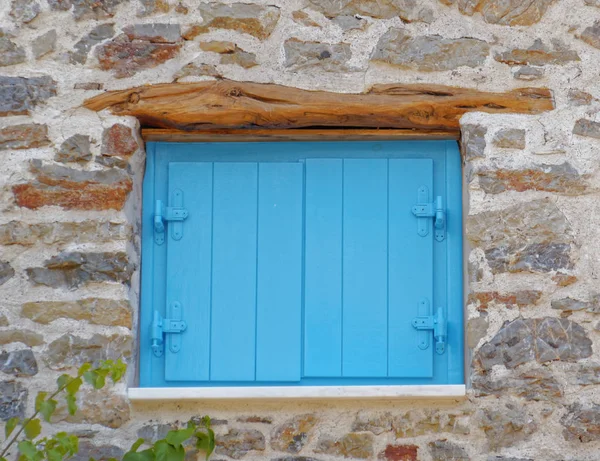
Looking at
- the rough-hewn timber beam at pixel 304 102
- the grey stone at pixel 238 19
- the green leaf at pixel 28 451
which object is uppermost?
the grey stone at pixel 238 19

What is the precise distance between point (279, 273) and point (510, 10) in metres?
1.28

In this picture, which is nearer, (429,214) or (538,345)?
(538,345)

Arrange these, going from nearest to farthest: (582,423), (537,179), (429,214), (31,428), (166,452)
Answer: (31,428) < (166,452) < (582,423) < (537,179) < (429,214)

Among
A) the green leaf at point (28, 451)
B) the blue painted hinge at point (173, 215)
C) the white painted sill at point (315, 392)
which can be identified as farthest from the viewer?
the blue painted hinge at point (173, 215)

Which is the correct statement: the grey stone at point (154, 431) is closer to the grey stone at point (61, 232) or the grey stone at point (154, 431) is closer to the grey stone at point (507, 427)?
the grey stone at point (61, 232)

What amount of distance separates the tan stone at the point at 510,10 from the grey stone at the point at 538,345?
3.57 feet

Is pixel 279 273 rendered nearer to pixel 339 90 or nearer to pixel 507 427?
pixel 339 90

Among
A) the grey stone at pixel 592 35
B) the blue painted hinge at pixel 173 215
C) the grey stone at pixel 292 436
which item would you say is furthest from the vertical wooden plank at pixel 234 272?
the grey stone at pixel 592 35

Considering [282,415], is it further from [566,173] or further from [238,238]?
[566,173]

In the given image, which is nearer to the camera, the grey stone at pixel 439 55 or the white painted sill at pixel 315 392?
the white painted sill at pixel 315 392

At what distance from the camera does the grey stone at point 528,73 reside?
3.15m

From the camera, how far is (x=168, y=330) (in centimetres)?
319

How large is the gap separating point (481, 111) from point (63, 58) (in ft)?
5.08

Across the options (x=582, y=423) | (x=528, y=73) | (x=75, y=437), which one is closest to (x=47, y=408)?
(x=75, y=437)
